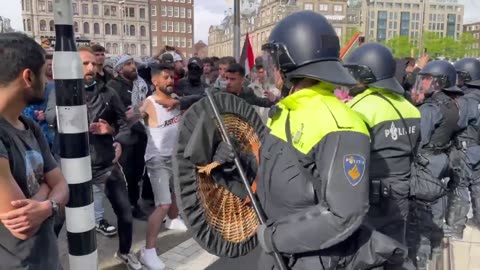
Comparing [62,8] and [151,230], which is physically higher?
[62,8]

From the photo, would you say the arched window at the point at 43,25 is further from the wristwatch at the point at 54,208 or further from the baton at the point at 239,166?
the baton at the point at 239,166

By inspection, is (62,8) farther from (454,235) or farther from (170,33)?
(170,33)

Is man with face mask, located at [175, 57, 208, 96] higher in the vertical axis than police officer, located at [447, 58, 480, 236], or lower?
higher

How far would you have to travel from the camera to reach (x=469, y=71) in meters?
6.33

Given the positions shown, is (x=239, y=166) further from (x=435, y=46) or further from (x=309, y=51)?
(x=435, y=46)

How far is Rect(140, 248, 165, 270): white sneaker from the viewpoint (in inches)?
153

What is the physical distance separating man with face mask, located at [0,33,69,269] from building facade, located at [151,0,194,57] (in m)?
98.9

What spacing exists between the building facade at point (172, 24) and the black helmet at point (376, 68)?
97850 mm

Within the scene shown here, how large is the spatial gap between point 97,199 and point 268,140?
304 centimetres

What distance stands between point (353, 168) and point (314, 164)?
174mm

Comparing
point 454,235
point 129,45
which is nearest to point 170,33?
point 129,45

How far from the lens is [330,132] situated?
1.64 meters

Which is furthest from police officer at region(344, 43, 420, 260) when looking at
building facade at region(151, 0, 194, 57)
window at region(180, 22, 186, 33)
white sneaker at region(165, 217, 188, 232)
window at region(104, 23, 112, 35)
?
window at region(180, 22, 186, 33)

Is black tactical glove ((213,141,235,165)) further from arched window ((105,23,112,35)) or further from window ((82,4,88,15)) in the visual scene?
arched window ((105,23,112,35))
